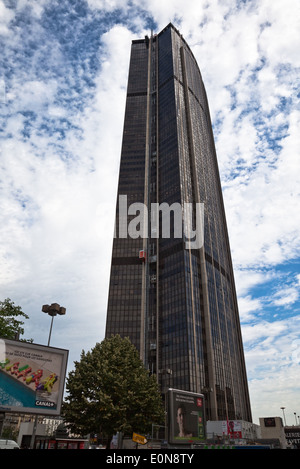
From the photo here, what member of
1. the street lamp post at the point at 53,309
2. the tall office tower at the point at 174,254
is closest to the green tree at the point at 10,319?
the street lamp post at the point at 53,309

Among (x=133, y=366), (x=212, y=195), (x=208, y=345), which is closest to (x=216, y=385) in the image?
(x=208, y=345)

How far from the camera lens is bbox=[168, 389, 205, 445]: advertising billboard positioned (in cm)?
2259

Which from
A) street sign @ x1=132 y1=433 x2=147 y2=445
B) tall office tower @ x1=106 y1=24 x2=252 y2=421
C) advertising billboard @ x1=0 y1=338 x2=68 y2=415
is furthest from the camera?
tall office tower @ x1=106 y1=24 x2=252 y2=421

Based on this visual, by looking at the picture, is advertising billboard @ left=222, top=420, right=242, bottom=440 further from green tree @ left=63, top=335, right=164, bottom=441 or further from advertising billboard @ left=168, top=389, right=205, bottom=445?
advertising billboard @ left=168, top=389, right=205, bottom=445

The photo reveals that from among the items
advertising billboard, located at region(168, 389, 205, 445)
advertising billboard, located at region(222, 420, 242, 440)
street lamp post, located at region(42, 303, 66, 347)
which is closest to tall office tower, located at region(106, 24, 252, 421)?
advertising billboard, located at region(222, 420, 242, 440)

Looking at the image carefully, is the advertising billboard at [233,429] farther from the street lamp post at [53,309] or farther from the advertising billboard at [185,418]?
the street lamp post at [53,309]

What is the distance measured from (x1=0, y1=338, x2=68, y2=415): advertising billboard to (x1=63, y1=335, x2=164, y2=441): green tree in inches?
364

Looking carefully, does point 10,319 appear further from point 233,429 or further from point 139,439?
point 233,429

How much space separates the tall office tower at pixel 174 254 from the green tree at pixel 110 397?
186 ft

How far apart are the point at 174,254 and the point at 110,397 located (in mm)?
84406

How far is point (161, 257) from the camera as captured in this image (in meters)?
122
